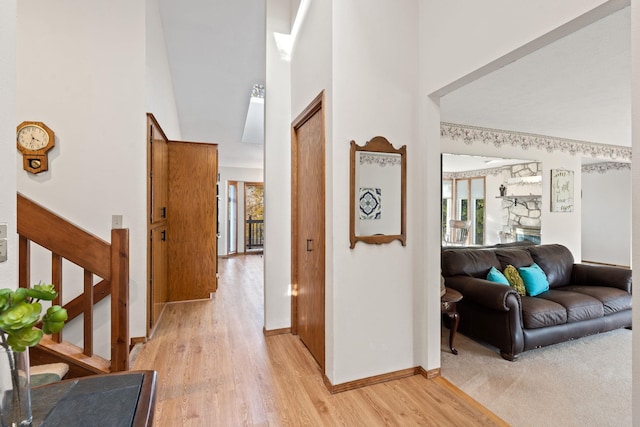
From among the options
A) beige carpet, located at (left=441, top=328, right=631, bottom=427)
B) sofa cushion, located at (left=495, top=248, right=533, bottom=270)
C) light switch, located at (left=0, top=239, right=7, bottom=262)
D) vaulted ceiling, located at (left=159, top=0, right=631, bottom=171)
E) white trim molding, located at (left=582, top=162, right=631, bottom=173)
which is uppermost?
vaulted ceiling, located at (left=159, top=0, right=631, bottom=171)

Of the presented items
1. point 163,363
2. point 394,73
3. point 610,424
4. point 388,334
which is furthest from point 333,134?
point 610,424

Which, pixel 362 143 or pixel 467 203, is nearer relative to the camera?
pixel 362 143

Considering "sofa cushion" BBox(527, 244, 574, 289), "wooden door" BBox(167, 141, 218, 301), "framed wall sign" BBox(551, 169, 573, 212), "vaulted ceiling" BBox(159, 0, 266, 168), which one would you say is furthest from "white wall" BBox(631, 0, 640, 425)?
"framed wall sign" BBox(551, 169, 573, 212)

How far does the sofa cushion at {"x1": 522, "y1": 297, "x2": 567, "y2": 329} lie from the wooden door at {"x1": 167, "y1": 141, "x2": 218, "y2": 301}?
371 centimetres

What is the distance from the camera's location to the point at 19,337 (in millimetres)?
696

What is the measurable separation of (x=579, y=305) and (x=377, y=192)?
2316mm

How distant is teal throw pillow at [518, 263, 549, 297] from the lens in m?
3.04

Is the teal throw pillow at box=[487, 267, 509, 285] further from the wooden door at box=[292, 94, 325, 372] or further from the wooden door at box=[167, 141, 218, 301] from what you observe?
the wooden door at box=[167, 141, 218, 301]

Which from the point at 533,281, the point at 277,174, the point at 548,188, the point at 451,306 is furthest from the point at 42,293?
the point at 548,188

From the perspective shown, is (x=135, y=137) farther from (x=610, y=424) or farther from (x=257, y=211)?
(x=257, y=211)

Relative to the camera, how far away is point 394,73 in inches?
87.4

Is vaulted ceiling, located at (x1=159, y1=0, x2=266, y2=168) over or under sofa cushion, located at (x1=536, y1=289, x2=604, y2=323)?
over

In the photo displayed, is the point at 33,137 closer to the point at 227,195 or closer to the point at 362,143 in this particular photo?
the point at 362,143

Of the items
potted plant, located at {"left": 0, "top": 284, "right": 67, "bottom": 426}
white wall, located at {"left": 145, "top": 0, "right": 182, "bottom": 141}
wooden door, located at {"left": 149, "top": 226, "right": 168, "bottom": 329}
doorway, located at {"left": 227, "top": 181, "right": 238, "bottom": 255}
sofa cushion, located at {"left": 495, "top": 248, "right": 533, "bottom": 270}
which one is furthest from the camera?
doorway, located at {"left": 227, "top": 181, "right": 238, "bottom": 255}
